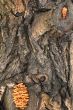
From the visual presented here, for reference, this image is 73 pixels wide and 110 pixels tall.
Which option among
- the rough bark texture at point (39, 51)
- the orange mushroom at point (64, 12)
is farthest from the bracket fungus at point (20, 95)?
the orange mushroom at point (64, 12)

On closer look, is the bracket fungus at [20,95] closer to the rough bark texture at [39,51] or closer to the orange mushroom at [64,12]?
the rough bark texture at [39,51]

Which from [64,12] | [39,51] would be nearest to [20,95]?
[39,51]

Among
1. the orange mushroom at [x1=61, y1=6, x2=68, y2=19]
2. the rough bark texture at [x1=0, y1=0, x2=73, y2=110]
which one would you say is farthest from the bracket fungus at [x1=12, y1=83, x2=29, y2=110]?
the orange mushroom at [x1=61, y1=6, x2=68, y2=19]

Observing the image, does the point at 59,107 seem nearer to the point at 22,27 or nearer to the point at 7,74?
the point at 7,74

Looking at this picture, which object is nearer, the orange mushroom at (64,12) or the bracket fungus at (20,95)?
the orange mushroom at (64,12)

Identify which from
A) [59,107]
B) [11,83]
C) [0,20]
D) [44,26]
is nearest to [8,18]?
[0,20]

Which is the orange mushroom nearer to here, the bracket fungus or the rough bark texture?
the rough bark texture
